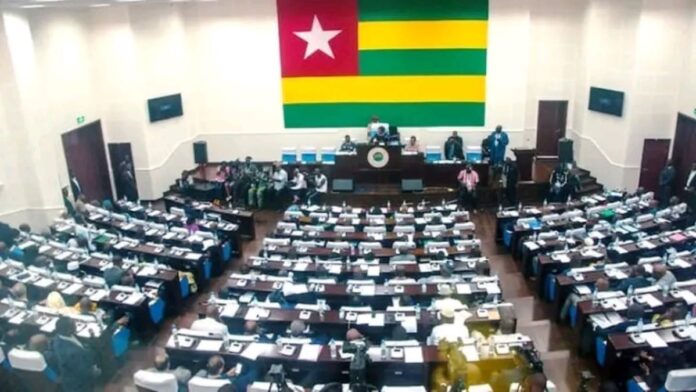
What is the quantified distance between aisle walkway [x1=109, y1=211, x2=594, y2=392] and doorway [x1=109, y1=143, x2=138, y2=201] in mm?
5729

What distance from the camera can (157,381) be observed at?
24.0 ft

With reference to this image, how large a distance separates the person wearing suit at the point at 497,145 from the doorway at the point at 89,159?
40.5 ft

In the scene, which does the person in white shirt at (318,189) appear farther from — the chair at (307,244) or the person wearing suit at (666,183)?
the person wearing suit at (666,183)

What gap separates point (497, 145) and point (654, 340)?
36.4ft

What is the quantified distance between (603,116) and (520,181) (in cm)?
327

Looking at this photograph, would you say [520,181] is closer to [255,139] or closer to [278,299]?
[255,139]

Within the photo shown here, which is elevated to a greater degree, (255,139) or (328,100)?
(328,100)

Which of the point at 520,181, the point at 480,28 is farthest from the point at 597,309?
the point at 480,28

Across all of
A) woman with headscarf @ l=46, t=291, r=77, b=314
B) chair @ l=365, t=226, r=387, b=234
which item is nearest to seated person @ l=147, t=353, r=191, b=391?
woman with headscarf @ l=46, t=291, r=77, b=314

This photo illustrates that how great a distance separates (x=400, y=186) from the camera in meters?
17.7

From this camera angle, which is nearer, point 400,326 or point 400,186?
point 400,326

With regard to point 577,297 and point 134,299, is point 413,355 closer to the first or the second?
point 577,297

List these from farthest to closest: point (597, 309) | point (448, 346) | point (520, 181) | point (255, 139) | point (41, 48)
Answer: point (255, 139)
point (520, 181)
point (41, 48)
point (597, 309)
point (448, 346)

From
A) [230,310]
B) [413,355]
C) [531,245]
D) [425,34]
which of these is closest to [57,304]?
[230,310]
